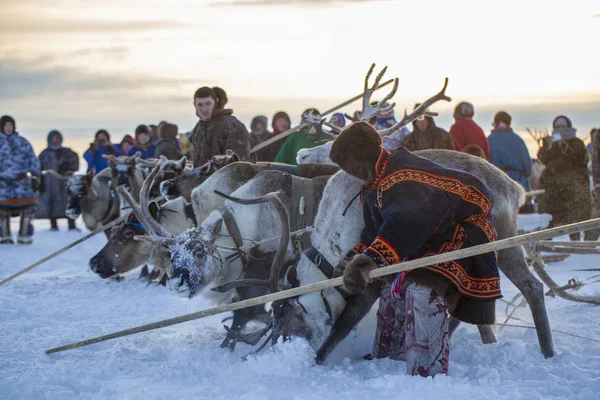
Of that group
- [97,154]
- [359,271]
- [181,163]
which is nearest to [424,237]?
[359,271]

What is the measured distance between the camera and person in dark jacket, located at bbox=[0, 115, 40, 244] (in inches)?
447

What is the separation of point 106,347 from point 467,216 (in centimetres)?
240

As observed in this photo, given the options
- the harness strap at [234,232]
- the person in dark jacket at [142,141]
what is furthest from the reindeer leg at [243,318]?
the person in dark jacket at [142,141]

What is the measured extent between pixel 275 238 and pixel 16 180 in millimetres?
7841

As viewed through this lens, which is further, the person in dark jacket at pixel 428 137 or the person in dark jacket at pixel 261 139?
the person in dark jacket at pixel 261 139

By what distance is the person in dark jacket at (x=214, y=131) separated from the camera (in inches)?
271

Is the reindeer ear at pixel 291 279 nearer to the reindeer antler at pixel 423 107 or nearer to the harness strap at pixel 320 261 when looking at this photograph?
the harness strap at pixel 320 261

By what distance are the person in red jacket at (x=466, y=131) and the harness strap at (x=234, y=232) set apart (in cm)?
411

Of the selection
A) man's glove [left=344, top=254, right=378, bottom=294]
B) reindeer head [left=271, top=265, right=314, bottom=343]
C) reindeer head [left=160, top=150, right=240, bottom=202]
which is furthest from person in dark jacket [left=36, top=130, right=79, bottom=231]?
man's glove [left=344, top=254, right=378, bottom=294]

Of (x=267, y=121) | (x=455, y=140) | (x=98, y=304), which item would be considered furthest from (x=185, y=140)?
(x=98, y=304)

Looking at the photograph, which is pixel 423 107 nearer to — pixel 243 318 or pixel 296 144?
pixel 243 318

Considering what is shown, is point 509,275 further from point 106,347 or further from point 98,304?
point 98,304

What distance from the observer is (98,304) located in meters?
6.41

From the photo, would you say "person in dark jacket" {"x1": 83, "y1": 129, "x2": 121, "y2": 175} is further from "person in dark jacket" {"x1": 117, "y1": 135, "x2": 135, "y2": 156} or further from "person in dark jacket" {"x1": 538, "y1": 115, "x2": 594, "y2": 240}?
"person in dark jacket" {"x1": 538, "y1": 115, "x2": 594, "y2": 240}
